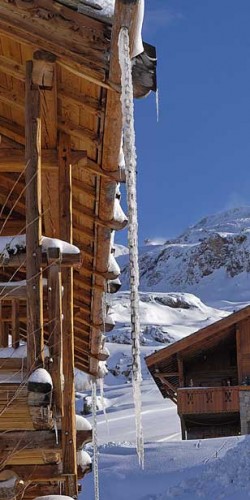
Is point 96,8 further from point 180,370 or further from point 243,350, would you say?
point 180,370

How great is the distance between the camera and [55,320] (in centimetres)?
684

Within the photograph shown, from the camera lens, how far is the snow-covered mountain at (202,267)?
415 feet

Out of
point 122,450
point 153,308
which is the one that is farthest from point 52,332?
point 153,308

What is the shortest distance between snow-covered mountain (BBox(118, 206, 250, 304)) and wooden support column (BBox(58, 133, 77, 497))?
108717 mm

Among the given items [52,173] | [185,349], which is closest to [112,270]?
[52,173]

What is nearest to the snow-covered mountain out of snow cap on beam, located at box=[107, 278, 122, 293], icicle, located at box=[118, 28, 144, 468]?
snow cap on beam, located at box=[107, 278, 122, 293]

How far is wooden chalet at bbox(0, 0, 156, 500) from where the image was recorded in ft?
18.7

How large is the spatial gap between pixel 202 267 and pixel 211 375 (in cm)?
11352

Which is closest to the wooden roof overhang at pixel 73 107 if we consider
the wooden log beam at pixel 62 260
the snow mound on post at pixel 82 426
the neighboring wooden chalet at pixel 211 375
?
the wooden log beam at pixel 62 260

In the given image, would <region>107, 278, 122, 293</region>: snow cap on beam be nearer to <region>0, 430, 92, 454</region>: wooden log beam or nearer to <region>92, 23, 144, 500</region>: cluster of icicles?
<region>0, 430, 92, 454</region>: wooden log beam

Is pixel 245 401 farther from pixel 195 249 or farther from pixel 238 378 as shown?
pixel 195 249

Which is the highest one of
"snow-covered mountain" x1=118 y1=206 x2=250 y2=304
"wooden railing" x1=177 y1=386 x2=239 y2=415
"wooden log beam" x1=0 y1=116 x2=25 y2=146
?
"snow-covered mountain" x1=118 y1=206 x2=250 y2=304

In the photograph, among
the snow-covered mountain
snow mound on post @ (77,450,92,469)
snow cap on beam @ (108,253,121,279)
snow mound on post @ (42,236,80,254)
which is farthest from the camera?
the snow-covered mountain

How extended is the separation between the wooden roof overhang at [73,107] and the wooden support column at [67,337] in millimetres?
98
